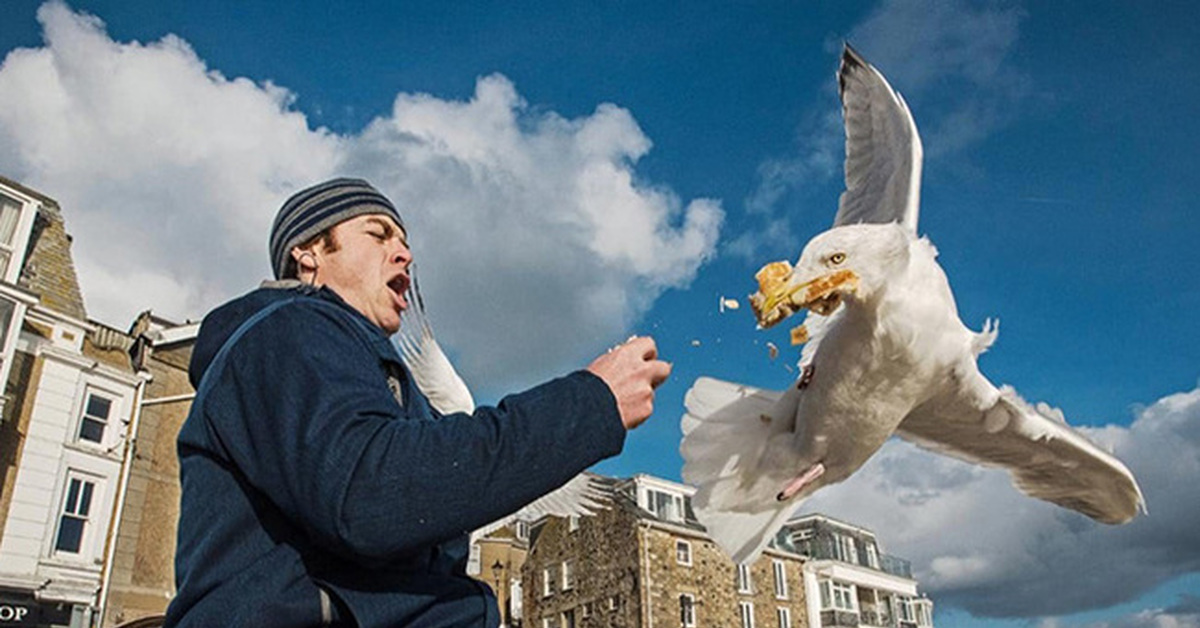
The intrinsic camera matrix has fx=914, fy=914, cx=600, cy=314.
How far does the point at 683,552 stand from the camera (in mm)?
30469

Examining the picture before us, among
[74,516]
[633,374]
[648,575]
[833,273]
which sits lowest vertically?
[633,374]

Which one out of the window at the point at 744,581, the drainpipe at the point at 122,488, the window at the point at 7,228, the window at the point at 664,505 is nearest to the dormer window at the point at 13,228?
the window at the point at 7,228

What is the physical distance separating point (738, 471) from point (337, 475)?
3.70 metres

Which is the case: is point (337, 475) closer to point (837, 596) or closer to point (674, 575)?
point (674, 575)

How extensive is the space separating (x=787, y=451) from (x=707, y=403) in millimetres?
644

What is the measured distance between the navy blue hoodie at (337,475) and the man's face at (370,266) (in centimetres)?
36

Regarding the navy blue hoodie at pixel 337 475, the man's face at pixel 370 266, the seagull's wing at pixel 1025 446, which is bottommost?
the navy blue hoodie at pixel 337 475

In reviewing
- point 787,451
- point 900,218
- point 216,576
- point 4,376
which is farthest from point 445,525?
point 4,376

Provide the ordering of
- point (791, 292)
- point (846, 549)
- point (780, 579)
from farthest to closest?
point (846, 549) < point (780, 579) < point (791, 292)

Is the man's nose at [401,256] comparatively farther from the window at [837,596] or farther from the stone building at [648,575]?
the window at [837,596]

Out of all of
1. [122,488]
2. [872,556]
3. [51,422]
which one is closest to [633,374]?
[51,422]

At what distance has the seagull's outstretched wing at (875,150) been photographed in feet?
17.9

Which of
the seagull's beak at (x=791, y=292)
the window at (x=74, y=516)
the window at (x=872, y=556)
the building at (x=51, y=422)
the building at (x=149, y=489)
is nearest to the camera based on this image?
the seagull's beak at (x=791, y=292)

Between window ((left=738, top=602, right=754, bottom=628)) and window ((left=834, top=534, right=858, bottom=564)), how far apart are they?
7.01 m
